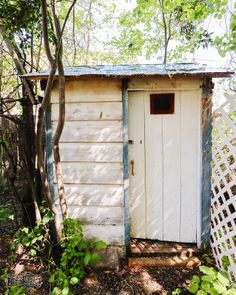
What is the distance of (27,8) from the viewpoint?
3.05 m

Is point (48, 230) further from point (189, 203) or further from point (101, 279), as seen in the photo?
point (189, 203)

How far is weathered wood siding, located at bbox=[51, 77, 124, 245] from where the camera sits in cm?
327

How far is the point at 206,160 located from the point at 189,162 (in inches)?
9.2

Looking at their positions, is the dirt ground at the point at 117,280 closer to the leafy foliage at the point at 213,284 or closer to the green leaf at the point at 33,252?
the green leaf at the point at 33,252

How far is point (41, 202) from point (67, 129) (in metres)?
1.24

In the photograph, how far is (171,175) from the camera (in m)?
3.50

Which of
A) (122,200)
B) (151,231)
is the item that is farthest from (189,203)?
(122,200)

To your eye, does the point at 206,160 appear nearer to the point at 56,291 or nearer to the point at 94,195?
the point at 94,195

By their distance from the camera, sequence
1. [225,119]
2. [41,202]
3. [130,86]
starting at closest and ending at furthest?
[225,119], [130,86], [41,202]

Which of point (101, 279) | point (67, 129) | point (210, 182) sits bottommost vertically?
point (101, 279)

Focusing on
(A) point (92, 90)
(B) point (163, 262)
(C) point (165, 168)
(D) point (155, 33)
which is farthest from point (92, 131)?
(D) point (155, 33)

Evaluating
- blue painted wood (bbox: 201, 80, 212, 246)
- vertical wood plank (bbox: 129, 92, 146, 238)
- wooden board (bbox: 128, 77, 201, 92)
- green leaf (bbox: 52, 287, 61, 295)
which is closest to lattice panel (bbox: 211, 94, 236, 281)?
blue painted wood (bbox: 201, 80, 212, 246)

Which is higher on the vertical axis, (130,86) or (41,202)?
(130,86)

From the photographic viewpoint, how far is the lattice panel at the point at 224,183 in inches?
114
